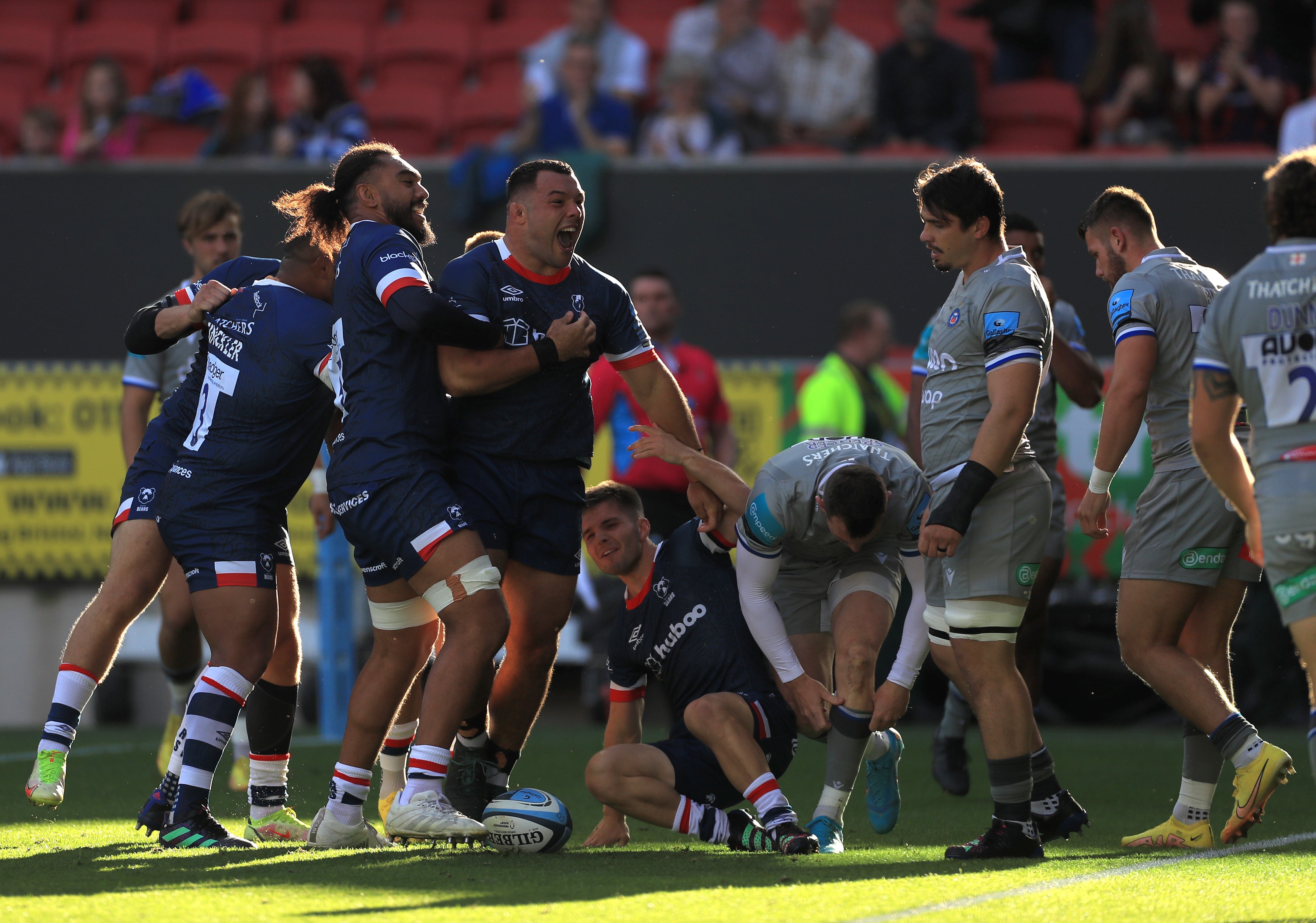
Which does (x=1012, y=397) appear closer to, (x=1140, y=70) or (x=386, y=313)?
(x=386, y=313)

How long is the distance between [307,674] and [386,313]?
22.1 ft

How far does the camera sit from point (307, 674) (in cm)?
1105

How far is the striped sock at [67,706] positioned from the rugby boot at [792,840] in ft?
7.65

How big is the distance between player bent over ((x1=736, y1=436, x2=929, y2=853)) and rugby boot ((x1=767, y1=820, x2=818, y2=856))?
0.16m

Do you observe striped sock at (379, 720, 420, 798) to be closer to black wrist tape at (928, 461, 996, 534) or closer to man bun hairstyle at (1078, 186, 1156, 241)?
black wrist tape at (928, 461, 996, 534)

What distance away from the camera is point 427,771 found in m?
4.56

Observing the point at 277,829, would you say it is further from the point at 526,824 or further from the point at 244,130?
the point at 244,130

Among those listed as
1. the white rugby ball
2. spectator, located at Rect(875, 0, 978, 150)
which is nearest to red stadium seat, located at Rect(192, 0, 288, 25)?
spectator, located at Rect(875, 0, 978, 150)

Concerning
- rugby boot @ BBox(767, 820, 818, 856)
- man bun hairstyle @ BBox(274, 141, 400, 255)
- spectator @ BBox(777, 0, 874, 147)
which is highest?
spectator @ BBox(777, 0, 874, 147)

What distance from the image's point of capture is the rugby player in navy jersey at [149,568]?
5223 mm

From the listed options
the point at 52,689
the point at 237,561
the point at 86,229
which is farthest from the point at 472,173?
the point at 237,561

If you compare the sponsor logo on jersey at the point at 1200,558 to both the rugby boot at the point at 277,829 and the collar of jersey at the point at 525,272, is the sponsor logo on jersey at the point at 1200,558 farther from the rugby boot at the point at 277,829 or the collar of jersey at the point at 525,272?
the rugby boot at the point at 277,829

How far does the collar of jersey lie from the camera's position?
16.6 feet

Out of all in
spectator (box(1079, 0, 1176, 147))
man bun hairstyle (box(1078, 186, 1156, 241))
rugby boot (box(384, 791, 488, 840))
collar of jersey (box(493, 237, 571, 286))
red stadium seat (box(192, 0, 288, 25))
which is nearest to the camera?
rugby boot (box(384, 791, 488, 840))
